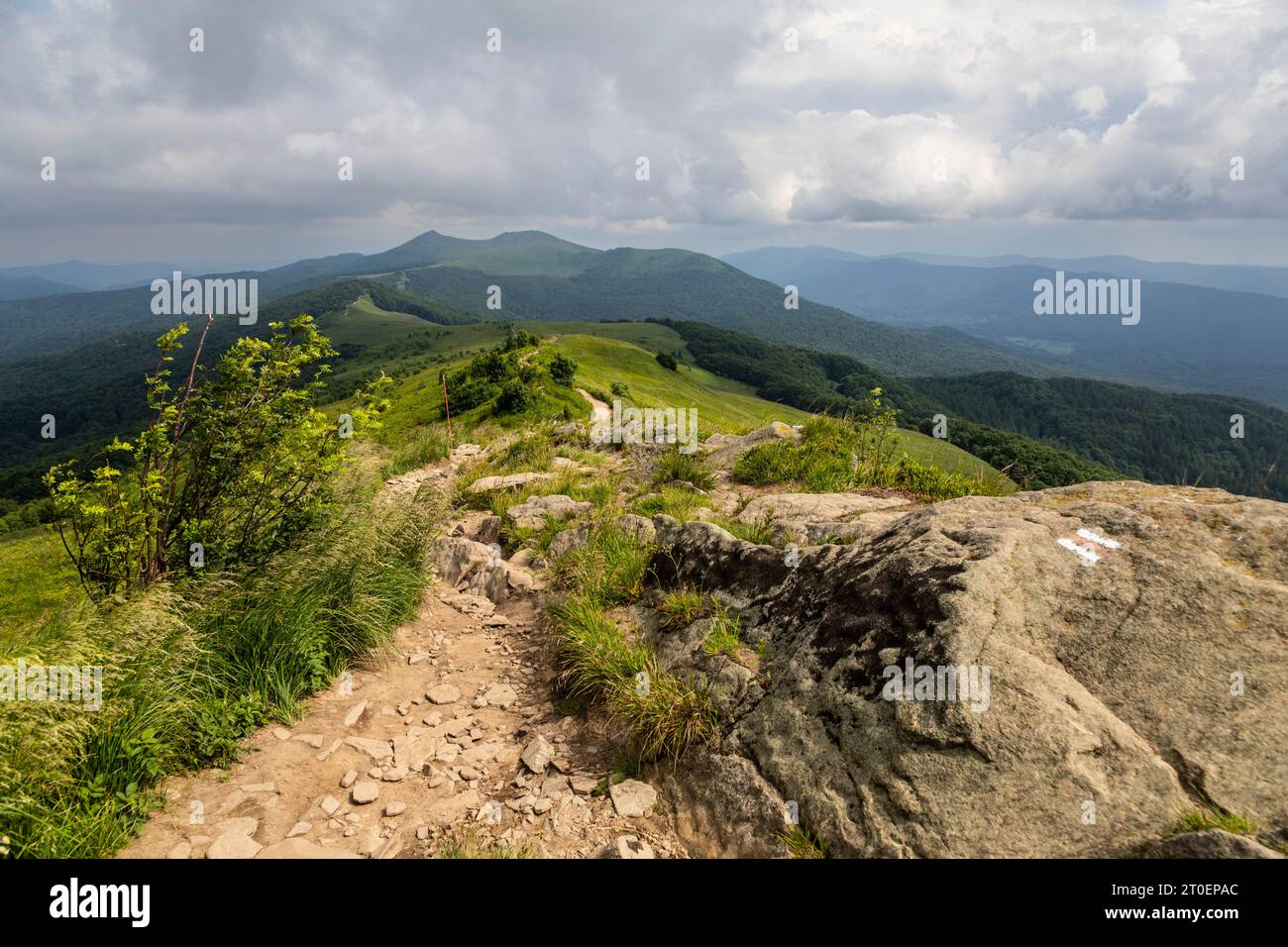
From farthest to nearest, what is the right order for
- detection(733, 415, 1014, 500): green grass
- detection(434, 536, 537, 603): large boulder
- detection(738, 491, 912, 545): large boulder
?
1. detection(434, 536, 537, 603): large boulder
2. detection(733, 415, 1014, 500): green grass
3. detection(738, 491, 912, 545): large boulder

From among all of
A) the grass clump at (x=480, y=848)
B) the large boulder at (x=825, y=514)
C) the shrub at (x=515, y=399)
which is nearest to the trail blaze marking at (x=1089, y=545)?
the large boulder at (x=825, y=514)

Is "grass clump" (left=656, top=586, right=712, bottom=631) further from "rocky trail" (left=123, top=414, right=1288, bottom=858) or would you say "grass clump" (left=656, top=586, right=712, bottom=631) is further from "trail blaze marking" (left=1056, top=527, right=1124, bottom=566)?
"trail blaze marking" (left=1056, top=527, right=1124, bottom=566)

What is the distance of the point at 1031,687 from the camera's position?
4090mm

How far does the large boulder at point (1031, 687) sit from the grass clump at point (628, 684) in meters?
0.30

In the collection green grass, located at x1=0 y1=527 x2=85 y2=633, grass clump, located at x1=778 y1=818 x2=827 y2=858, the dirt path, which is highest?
grass clump, located at x1=778 y1=818 x2=827 y2=858

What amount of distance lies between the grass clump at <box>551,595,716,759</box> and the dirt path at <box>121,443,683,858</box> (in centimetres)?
37

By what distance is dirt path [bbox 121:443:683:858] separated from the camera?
14.9ft

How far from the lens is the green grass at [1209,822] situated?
3.15 meters

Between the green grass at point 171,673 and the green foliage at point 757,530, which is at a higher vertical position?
the green foliage at point 757,530

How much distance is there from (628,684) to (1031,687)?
3325 millimetres

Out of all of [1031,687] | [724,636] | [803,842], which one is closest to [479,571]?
[724,636]

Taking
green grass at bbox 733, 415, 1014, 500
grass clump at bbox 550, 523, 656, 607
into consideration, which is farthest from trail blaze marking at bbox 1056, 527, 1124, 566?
grass clump at bbox 550, 523, 656, 607

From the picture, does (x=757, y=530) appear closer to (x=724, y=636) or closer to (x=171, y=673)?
(x=724, y=636)

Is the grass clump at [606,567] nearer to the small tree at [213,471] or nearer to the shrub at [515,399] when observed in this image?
the small tree at [213,471]
